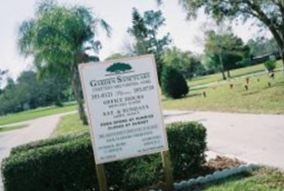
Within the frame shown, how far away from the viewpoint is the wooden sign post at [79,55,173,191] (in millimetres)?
7656

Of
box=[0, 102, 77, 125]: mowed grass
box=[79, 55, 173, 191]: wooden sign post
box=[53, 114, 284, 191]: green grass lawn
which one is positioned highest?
box=[79, 55, 173, 191]: wooden sign post

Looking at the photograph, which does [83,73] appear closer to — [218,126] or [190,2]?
[218,126]

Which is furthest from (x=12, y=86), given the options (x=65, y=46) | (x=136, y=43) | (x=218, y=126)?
(x=218, y=126)

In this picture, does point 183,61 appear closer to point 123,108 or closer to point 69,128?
point 69,128

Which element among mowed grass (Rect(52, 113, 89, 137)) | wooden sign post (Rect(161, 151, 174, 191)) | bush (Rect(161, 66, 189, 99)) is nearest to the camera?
wooden sign post (Rect(161, 151, 174, 191))

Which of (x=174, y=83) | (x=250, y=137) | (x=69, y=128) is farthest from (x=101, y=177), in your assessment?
(x=174, y=83)

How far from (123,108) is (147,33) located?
3141 inches

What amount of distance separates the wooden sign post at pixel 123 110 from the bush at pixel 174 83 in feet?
98.8

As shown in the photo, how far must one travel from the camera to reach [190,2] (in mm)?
27656

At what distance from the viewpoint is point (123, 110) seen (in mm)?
7738

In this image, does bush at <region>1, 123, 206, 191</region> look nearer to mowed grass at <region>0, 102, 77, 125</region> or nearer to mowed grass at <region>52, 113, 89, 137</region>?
mowed grass at <region>52, 113, 89, 137</region>

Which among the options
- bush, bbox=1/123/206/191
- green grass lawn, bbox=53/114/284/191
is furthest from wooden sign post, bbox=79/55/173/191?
green grass lawn, bbox=53/114/284/191

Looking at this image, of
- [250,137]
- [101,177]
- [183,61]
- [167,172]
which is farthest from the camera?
[183,61]

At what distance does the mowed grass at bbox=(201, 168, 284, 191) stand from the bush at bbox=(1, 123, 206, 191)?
37.6 inches
